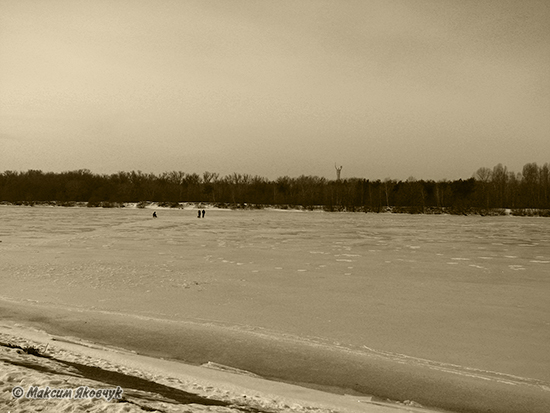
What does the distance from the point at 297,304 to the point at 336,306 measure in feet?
2.09

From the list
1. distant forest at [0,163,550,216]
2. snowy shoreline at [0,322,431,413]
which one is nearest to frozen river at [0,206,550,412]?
snowy shoreline at [0,322,431,413]

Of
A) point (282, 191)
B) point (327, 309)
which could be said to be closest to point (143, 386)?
point (327, 309)

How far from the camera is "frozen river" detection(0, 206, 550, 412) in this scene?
4.74 metres

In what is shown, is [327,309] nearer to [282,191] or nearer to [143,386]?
[143,386]

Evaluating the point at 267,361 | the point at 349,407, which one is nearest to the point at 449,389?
the point at 349,407

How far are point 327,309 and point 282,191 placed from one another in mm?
84136

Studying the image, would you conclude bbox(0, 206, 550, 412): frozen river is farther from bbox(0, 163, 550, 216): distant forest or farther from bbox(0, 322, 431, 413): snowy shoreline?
bbox(0, 163, 550, 216): distant forest

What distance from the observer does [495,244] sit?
54.1 feet

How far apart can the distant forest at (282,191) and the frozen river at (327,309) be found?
43.8m

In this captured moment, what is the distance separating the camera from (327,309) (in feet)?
23.2

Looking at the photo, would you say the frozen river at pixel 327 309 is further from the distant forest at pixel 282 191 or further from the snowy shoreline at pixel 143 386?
the distant forest at pixel 282 191

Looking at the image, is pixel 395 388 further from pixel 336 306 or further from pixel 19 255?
pixel 19 255

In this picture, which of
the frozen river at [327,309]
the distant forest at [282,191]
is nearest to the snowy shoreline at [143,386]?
the frozen river at [327,309]

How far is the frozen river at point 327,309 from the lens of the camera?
4.74 meters
